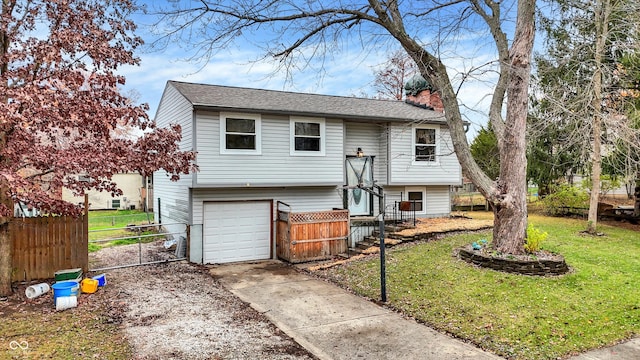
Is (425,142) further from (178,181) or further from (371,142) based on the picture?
(178,181)

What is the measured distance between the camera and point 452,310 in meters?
6.88

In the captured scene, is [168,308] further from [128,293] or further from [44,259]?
[44,259]

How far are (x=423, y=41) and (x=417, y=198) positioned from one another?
721 cm

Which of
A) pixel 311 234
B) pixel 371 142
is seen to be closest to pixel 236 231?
pixel 311 234

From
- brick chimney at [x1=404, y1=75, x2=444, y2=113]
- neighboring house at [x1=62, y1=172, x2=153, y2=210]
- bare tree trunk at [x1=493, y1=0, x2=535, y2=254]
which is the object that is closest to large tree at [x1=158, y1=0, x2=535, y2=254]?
bare tree trunk at [x1=493, y1=0, x2=535, y2=254]

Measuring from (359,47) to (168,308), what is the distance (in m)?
7.31

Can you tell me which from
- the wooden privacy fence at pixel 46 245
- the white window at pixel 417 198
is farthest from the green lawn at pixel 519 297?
the wooden privacy fence at pixel 46 245

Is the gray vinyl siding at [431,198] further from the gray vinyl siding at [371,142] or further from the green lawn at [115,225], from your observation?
the green lawn at [115,225]

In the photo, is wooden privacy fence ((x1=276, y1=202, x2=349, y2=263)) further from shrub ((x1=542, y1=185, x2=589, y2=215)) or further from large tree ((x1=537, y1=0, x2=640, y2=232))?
shrub ((x1=542, y1=185, x2=589, y2=215))

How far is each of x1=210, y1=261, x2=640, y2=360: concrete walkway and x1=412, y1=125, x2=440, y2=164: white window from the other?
24.2 feet

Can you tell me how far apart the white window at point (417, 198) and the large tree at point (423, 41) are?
572 centimetres

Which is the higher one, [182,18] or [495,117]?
[182,18]

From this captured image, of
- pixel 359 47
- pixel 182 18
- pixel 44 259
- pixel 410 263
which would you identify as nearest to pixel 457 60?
pixel 359 47

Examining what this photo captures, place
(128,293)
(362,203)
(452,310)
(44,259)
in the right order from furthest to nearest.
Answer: (362,203) → (44,259) → (128,293) → (452,310)
